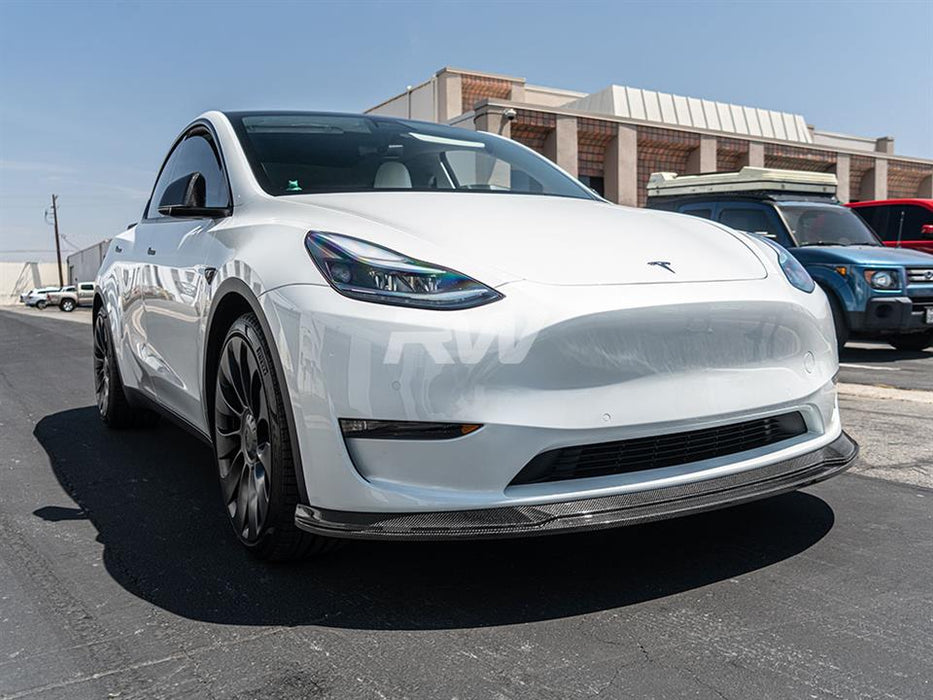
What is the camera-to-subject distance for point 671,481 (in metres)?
2.40

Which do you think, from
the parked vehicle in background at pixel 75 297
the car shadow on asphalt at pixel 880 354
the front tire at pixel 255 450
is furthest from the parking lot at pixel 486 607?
the parked vehicle in background at pixel 75 297

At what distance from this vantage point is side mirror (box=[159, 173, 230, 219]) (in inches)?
128

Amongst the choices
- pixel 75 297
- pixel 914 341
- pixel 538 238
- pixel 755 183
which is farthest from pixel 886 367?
pixel 75 297

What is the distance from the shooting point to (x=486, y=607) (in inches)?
96.0

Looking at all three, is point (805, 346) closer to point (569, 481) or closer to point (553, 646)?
point (569, 481)

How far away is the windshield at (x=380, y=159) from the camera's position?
3.34m

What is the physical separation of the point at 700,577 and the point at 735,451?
0.39 m

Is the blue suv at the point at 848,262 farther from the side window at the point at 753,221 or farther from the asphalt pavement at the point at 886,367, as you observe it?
the asphalt pavement at the point at 886,367

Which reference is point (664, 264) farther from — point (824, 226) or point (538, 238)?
point (824, 226)

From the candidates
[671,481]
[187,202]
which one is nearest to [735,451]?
[671,481]

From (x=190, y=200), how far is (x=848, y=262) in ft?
23.2

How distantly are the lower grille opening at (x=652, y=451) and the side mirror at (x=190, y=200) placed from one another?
1.61 m

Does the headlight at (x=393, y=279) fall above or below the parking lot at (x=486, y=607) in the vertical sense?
above

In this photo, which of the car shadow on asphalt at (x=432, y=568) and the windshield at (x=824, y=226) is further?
the windshield at (x=824, y=226)
